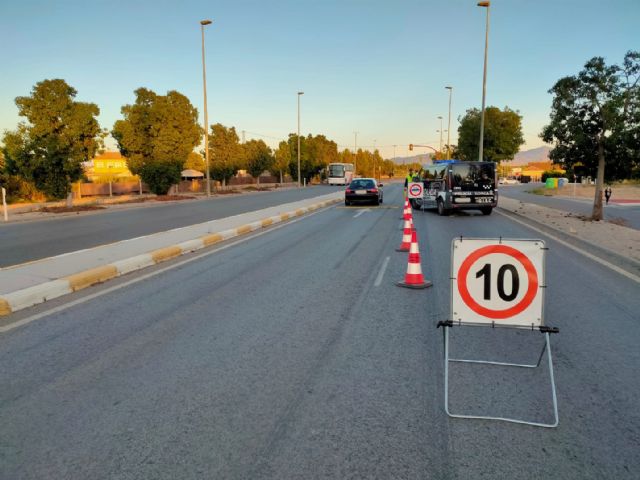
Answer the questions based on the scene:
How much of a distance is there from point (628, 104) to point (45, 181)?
23791mm

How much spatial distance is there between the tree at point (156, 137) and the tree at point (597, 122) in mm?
26260

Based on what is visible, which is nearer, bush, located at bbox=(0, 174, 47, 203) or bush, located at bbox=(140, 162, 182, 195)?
bush, located at bbox=(0, 174, 47, 203)

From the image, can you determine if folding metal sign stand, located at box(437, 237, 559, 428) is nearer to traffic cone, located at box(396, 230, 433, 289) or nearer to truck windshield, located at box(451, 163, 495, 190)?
traffic cone, located at box(396, 230, 433, 289)

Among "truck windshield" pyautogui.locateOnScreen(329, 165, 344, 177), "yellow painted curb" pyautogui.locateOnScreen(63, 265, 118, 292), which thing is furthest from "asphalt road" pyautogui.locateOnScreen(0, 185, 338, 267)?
"truck windshield" pyautogui.locateOnScreen(329, 165, 344, 177)

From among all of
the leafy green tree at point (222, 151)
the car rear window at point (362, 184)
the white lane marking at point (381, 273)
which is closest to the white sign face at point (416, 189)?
the car rear window at point (362, 184)

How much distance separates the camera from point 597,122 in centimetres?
1541

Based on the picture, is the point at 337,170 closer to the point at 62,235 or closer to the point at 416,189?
the point at 416,189

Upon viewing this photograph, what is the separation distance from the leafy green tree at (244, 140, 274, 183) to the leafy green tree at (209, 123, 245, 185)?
188 inches

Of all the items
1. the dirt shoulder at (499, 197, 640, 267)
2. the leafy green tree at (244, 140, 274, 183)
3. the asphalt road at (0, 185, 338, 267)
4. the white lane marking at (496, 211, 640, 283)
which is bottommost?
the asphalt road at (0, 185, 338, 267)

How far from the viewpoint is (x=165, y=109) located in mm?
36125

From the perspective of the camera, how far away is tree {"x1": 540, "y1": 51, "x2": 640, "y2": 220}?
47.8 ft

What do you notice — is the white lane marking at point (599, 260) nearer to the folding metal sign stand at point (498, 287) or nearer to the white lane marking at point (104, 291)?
the folding metal sign stand at point (498, 287)

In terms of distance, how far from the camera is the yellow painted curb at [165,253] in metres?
9.74

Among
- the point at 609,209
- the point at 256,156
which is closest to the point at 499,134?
the point at 256,156
